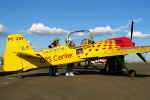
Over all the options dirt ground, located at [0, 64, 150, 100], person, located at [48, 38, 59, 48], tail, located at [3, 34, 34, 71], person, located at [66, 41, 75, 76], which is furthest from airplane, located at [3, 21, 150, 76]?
dirt ground, located at [0, 64, 150, 100]

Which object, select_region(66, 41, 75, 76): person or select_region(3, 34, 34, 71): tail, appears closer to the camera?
select_region(3, 34, 34, 71): tail

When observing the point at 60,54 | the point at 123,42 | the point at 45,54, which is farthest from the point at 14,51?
the point at 123,42

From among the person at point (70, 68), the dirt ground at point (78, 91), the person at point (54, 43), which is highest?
the person at point (54, 43)

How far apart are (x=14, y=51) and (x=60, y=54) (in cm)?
337

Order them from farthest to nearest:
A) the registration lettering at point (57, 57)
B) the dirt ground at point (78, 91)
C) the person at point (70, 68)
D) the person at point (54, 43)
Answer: the person at point (54, 43)
the person at point (70, 68)
the registration lettering at point (57, 57)
the dirt ground at point (78, 91)

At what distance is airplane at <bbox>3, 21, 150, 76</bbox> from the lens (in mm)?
11047

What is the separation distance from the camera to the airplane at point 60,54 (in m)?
11.0

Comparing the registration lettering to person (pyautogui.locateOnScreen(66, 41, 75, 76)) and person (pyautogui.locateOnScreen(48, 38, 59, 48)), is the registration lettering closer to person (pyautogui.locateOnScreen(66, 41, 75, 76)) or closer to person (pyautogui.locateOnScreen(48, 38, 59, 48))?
person (pyautogui.locateOnScreen(66, 41, 75, 76))

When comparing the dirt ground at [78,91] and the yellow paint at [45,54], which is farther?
the yellow paint at [45,54]

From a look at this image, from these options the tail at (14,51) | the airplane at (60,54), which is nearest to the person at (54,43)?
the airplane at (60,54)

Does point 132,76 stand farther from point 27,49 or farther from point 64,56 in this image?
point 27,49

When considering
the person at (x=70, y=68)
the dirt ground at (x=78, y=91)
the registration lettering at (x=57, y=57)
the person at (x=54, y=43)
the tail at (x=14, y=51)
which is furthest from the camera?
the person at (x=54, y=43)

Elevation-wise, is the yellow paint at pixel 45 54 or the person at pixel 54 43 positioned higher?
the person at pixel 54 43

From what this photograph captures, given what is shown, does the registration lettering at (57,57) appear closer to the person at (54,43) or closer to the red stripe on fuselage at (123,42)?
the person at (54,43)
